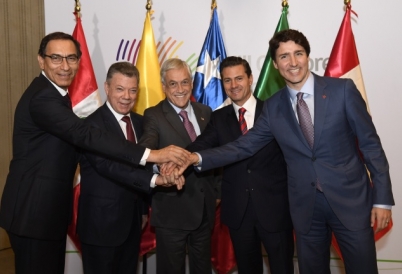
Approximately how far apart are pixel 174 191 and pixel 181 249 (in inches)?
13.6

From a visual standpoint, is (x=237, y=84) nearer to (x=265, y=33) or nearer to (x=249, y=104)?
(x=249, y=104)

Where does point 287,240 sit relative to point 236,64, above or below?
below

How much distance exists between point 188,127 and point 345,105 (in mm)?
990

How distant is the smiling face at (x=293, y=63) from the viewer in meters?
2.24

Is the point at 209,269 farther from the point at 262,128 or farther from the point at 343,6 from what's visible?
the point at 343,6

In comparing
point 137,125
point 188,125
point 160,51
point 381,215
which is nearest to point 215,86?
point 160,51

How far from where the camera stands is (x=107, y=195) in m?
2.45

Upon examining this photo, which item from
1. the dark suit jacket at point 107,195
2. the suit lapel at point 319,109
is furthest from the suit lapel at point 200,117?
the suit lapel at point 319,109

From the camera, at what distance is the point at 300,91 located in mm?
2246

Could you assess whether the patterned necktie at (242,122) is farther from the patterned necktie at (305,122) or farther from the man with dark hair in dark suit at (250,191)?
the patterned necktie at (305,122)

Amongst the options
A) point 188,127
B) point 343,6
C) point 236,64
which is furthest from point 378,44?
point 188,127

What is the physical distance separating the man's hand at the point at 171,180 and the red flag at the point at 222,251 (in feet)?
3.66

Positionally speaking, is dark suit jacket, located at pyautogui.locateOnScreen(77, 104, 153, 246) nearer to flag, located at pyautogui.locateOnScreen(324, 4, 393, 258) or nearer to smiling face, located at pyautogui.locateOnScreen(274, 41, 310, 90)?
smiling face, located at pyautogui.locateOnScreen(274, 41, 310, 90)

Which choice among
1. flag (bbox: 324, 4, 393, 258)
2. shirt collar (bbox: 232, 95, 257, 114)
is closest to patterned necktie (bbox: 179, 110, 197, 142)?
shirt collar (bbox: 232, 95, 257, 114)
